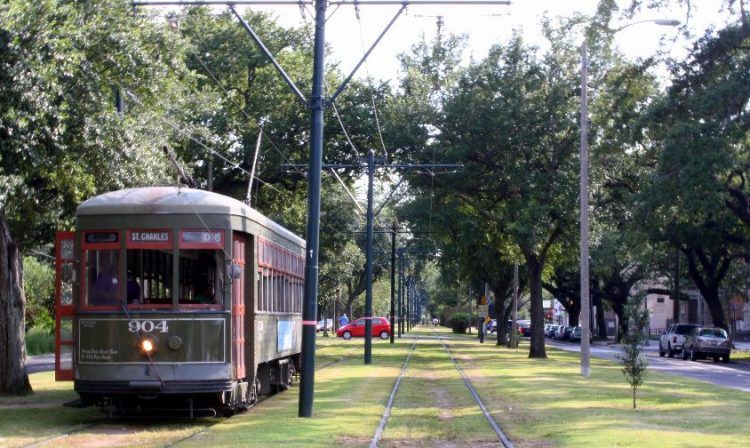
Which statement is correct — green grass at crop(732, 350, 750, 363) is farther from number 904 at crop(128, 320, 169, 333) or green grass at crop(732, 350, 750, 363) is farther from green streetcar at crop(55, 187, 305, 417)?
number 904 at crop(128, 320, 169, 333)

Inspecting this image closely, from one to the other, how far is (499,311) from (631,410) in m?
47.4

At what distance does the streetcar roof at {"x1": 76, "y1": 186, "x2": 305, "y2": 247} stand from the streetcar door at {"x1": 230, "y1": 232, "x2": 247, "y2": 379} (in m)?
0.57

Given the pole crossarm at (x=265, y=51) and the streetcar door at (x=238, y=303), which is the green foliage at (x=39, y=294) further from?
the pole crossarm at (x=265, y=51)

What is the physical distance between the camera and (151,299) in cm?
1588

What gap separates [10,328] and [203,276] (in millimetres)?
6749

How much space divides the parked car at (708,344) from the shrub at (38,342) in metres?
28.5

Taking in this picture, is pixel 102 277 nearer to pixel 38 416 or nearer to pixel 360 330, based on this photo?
pixel 38 416

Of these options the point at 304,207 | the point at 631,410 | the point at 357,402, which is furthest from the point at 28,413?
the point at 304,207

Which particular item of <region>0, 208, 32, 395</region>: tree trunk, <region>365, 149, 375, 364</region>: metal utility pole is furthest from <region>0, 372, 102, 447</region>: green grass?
<region>365, 149, 375, 364</region>: metal utility pole

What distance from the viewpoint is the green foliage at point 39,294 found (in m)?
48.5

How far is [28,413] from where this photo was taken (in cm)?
1766

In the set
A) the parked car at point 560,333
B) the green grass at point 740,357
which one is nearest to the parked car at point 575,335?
the parked car at point 560,333

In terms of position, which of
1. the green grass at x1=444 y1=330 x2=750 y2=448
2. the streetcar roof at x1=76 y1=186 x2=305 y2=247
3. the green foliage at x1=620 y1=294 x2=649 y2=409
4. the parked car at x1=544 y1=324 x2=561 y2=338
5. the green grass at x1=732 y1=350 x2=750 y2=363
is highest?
the streetcar roof at x1=76 y1=186 x2=305 y2=247

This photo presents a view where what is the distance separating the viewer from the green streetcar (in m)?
15.5
